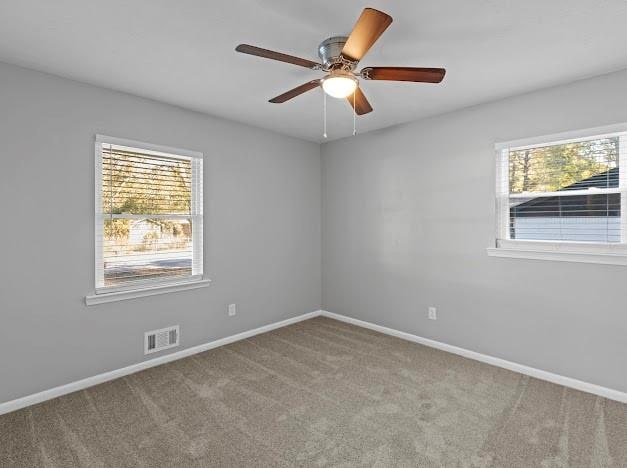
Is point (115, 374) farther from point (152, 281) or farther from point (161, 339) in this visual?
point (152, 281)

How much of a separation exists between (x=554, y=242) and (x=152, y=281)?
3.52 m

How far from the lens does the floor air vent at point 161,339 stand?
10.2 feet

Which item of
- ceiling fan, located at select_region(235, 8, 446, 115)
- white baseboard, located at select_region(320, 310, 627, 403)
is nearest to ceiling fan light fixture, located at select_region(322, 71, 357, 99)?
ceiling fan, located at select_region(235, 8, 446, 115)

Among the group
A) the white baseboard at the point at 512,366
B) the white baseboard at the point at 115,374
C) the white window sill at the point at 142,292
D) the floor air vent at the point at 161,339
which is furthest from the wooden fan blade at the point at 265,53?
the white baseboard at the point at 512,366

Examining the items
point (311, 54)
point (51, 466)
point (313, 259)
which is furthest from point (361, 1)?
point (313, 259)

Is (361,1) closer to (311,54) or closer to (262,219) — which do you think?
(311,54)

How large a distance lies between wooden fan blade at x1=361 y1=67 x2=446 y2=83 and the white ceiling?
264mm

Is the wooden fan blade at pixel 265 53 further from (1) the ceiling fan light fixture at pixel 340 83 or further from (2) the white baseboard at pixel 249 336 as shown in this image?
(2) the white baseboard at pixel 249 336

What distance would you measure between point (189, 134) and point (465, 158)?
2699 millimetres

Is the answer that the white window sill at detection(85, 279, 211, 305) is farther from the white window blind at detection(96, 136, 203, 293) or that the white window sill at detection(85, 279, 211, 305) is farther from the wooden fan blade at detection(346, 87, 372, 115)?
the wooden fan blade at detection(346, 87, 372, 115)

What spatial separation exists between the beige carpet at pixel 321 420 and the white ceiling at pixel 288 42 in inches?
95.1

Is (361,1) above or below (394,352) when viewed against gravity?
above

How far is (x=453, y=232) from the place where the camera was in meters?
3.44

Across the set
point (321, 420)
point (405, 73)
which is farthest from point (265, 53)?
point (321, 420)
